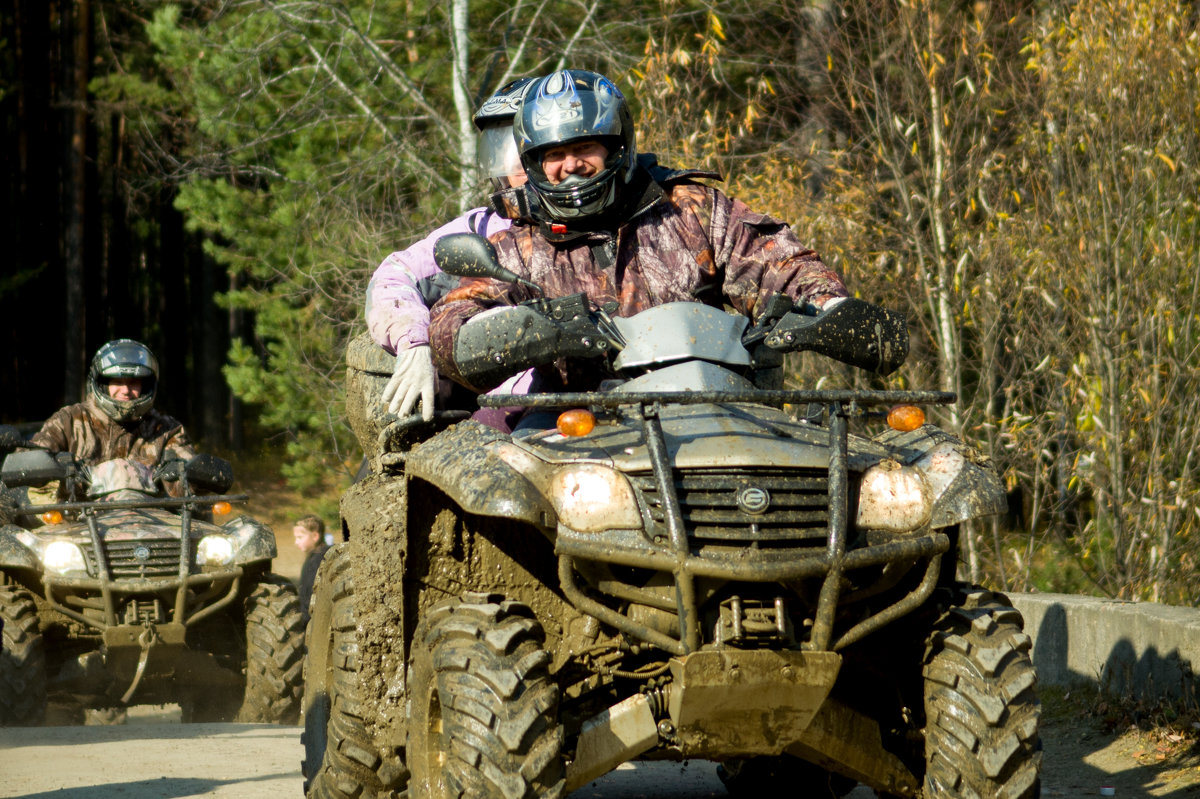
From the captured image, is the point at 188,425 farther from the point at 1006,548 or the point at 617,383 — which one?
the point at 617,383

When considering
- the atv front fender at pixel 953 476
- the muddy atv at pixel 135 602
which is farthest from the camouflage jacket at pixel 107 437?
the atv front fender at pixel 953 476

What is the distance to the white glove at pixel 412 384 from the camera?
562 cm

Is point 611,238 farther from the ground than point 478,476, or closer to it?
farther from the ground

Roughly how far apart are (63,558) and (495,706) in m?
7.41

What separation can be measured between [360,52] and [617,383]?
1287 centimetres

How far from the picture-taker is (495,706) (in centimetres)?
388

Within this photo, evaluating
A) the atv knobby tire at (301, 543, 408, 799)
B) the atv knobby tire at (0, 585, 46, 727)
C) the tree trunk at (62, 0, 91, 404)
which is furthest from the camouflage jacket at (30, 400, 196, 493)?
the tree trunk at (62, 0, 91, 404)

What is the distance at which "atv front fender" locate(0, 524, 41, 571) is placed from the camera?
411 inches

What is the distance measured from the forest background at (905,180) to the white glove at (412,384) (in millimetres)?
5253

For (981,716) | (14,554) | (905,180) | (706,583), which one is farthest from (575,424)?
(905,180)

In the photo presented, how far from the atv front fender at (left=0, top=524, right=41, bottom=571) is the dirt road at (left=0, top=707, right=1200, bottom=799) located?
1513 mm

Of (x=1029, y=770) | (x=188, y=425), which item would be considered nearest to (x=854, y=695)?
(x=1029, y=770)

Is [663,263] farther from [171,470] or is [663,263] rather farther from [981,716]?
[171,470]

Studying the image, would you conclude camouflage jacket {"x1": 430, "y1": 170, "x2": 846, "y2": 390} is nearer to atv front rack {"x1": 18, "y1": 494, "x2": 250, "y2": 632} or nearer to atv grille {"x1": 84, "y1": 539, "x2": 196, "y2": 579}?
atv front rack {"x1": 18, "y1": 494, "x2": 250, "y2": 632}
